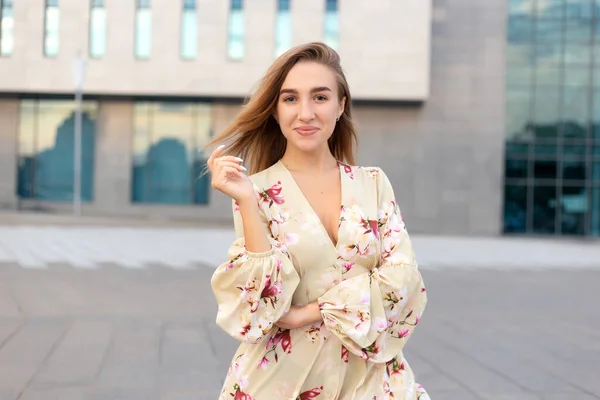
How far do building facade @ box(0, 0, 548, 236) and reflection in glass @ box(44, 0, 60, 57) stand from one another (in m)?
0.05

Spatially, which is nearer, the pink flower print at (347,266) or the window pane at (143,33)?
the pink flower print at (347,266)

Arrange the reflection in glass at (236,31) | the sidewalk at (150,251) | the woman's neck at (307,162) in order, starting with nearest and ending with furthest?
the woman's neck at (307,162) → the sidewalk at (150,251) → the reflection in glass at (236,31)

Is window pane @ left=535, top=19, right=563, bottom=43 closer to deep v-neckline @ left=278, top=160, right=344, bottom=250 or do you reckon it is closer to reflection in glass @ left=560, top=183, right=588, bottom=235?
reflection in glass @ left=560, top=183, right=588, bottom=235

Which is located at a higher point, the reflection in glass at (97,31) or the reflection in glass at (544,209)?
the reflection in glass at (97,31)

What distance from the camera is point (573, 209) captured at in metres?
27.6

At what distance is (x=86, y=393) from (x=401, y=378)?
2.83 m

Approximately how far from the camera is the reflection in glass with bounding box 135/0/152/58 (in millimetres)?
27000

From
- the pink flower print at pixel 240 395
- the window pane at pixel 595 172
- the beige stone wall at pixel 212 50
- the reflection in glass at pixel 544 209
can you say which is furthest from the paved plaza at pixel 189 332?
the window pane at pixel 595 172

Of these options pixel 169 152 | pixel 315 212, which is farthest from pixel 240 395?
pixel 169 152

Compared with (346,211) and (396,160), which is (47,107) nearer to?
(396,160)

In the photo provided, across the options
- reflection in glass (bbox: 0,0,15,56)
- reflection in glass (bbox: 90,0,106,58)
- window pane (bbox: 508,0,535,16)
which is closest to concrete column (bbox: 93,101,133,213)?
reflection in glass (bbox: 90,0,106,58)

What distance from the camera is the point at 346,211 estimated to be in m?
1.98

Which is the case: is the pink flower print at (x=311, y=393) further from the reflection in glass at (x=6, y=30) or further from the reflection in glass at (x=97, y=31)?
the reflection in glass at (x=6, y=30)

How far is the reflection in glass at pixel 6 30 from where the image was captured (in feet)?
89.5
